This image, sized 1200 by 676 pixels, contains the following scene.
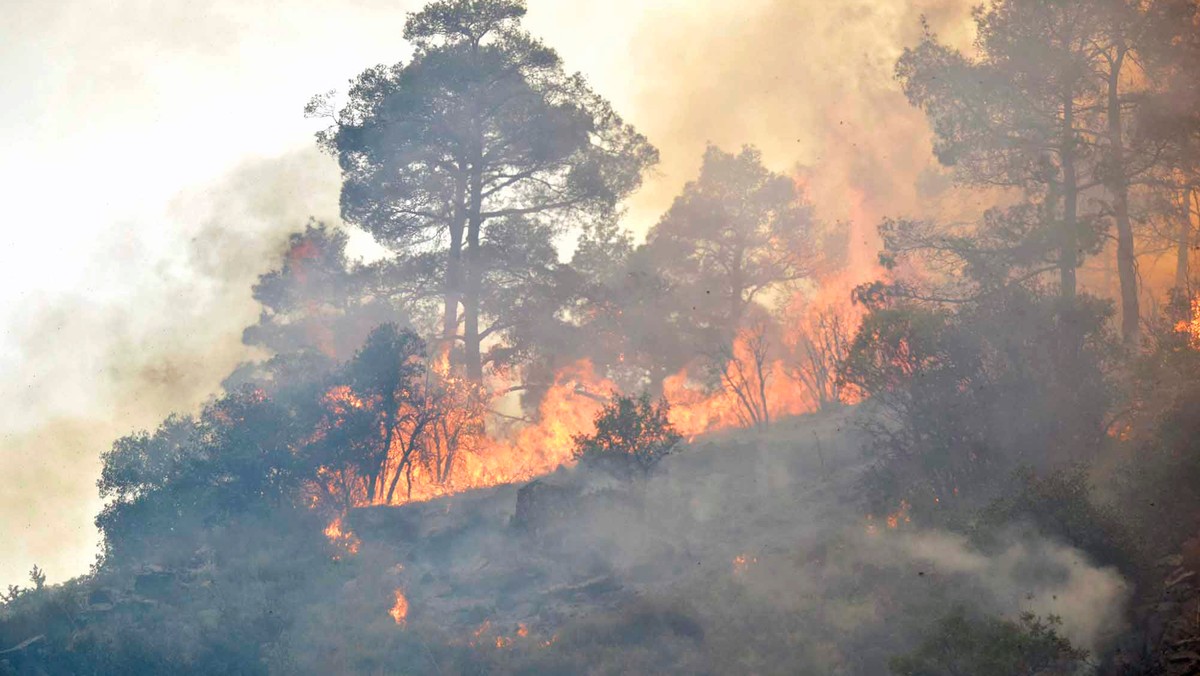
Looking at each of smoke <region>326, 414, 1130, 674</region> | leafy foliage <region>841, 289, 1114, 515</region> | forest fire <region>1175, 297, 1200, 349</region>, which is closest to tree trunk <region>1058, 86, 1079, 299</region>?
leafy foliage <region>841, 289, 1114, 515</region>

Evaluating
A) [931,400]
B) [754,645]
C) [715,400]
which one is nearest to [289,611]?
[754,645]

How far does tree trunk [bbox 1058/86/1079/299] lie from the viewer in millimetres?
32906

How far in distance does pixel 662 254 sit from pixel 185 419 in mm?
22010

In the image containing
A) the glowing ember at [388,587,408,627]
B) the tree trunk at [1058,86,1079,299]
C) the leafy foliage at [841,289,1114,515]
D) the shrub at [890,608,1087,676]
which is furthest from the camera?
the tree trunk at [1058,86,1079,299]

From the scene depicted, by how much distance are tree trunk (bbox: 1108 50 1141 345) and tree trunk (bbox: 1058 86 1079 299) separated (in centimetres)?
115

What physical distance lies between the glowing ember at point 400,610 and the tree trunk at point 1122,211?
2291 cm

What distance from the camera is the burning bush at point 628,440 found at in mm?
34281

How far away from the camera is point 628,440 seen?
34.4 metres

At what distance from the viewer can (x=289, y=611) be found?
30047mm

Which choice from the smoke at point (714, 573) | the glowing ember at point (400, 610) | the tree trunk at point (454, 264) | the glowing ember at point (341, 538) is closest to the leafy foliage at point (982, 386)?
the smoke at point (714, 573)

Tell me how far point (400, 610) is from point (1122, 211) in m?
25.2

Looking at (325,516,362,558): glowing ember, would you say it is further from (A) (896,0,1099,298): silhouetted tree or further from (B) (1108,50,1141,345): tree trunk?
(B) (1108,50,1141,345): tree trunk

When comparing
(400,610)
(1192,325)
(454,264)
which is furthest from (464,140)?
(1192,325)

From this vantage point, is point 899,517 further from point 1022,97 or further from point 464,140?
point 464,140
